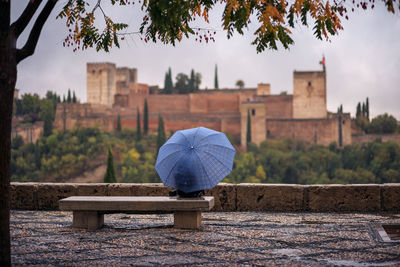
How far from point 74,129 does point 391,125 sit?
105 ft

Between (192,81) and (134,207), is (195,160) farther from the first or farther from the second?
(192,81)

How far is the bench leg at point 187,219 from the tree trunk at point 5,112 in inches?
74.5

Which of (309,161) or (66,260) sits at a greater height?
(66,260)

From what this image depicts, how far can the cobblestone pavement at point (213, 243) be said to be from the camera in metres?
4.05

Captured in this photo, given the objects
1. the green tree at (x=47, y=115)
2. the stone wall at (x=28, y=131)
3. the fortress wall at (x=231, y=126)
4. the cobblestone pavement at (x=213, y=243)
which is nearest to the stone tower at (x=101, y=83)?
the green tree at (x=47, y=115)

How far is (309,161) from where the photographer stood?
168ft

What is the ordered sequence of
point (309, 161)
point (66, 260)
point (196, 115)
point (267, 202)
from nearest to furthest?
point (66, 260) < point (267, 202) < point (309, 161) < point (196, 115)

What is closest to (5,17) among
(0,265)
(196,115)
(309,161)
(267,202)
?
(0,265)

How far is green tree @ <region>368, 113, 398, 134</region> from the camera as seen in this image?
5809 cm

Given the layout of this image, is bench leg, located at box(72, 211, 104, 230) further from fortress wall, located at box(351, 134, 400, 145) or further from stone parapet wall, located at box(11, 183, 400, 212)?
fortress wall, located at box(351, 134, 400, 145)

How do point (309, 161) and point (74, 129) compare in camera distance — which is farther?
point (74, 129)

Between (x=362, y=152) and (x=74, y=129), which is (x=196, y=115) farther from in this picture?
(x=362, y=152)

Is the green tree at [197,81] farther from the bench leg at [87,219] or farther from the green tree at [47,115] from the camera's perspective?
the bench leg at [87,219]

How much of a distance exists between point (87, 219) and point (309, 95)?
183 feet
